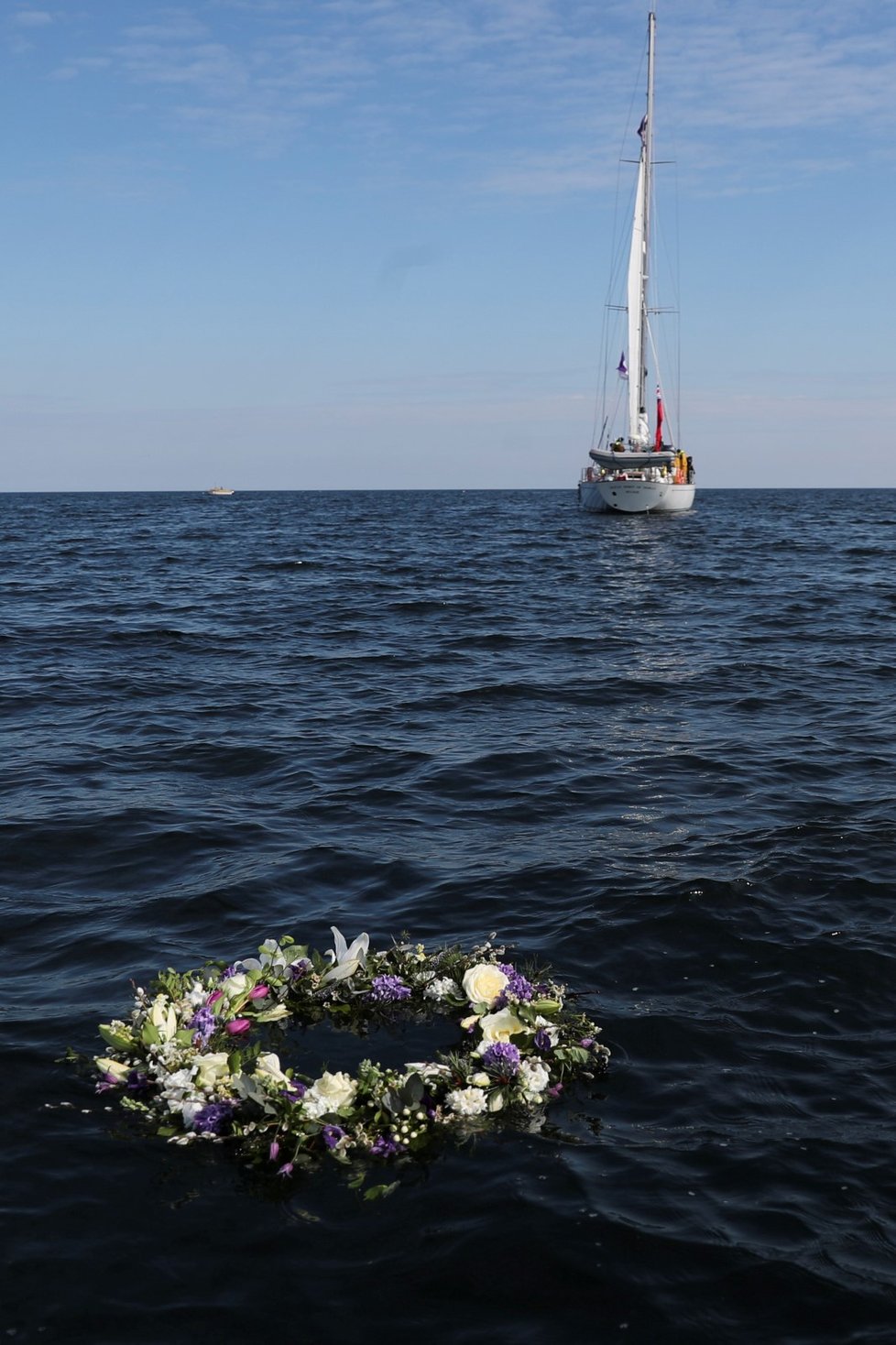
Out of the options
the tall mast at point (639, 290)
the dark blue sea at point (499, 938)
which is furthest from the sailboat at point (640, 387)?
the dark blue sea at point (499, 938)

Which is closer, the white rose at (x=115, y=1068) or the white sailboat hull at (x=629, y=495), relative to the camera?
the white rose at (x=115, y=1068)

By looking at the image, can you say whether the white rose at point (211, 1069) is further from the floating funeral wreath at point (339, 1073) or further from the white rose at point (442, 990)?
the white rose at point (442, 990)

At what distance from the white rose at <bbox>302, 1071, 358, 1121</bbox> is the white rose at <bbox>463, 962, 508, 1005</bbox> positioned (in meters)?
1.13

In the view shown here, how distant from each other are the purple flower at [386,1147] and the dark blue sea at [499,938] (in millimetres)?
119

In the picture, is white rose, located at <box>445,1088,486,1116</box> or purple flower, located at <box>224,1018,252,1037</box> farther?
purple flower, located at <box>224,1018,252,1037</box>

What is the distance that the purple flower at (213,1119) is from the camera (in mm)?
5664

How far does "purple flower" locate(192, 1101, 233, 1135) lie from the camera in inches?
223

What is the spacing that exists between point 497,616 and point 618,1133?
21.9 metres

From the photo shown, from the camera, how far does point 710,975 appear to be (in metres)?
7.76

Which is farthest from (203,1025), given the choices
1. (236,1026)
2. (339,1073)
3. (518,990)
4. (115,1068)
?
(518,990)

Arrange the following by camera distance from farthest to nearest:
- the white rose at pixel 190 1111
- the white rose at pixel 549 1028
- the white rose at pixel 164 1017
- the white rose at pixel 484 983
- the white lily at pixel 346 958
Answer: the white lily at pixel 346 958
the white rose at pixel 484 983
the white rose at pixel 549 1028
the white rose at pixel 164 1017
the white rose at pixel 190 1111

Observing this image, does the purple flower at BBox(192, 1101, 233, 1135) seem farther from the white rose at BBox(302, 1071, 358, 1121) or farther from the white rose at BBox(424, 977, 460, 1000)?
the white rose at BBox(424, 977, 460, 1000)

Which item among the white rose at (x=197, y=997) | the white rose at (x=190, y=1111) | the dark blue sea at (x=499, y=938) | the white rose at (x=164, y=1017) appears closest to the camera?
the dark blue sea at (x=499, y=938)

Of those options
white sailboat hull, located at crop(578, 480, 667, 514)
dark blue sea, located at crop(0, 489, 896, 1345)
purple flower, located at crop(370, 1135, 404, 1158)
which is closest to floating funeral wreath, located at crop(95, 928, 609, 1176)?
purple flower, located at crop(370, 1135, 404, 1158)
